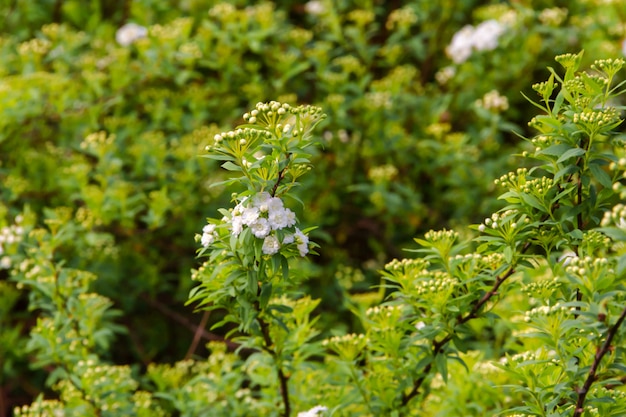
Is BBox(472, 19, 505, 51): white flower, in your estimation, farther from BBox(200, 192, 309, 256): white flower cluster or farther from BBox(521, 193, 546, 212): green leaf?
BBox(200, 192, 309, 256): white flower cluster

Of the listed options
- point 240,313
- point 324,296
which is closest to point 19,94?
point 324,296

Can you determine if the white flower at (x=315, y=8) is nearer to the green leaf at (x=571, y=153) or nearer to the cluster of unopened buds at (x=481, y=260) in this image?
the cluster of unopened buds at (x=481, y=260)

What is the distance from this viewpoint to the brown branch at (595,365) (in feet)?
5.25

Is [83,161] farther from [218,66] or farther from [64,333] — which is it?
[64,333]

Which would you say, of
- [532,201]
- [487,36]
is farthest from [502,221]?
[487,36]

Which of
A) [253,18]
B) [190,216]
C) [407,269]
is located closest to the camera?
[407,269]

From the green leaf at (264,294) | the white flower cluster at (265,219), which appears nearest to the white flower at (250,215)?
the white flower cluster at (265,219)

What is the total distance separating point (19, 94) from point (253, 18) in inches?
47.8

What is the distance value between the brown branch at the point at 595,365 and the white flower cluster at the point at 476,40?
270 cm

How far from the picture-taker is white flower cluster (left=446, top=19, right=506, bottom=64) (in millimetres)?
4160

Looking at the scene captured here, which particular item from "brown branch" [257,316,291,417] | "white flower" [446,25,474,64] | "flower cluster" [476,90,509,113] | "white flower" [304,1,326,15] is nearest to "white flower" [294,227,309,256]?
"brown branch" [257,316,291,417]

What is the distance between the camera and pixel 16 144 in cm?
383

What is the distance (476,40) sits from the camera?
4.18 meters

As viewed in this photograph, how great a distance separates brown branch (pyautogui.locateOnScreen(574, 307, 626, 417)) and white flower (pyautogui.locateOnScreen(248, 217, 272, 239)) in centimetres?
75
